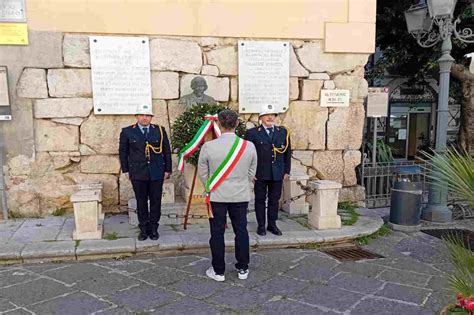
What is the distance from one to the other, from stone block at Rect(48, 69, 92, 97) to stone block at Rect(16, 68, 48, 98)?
0.29 ft

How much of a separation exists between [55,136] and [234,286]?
3.51 m

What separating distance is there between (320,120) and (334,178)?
99 cm

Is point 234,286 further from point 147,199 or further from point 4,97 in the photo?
point 4,97

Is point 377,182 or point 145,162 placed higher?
point 145,162

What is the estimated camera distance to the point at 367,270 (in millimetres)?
4027

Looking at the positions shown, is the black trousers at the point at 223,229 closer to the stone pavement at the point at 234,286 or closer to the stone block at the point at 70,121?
the stone pavement at the point at 234,286

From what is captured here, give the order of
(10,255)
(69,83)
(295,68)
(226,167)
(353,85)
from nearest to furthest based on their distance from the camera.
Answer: (226,167)
(10,255)
(69,83)
(295,68)
(353,85)

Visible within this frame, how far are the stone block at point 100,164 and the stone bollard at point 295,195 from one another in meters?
2.55

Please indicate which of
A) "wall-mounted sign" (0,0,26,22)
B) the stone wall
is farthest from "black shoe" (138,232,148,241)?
"wall-mounted sign" (0,0,26,22)

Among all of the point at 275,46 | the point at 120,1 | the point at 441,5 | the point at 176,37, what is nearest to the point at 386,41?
the point at 441,5

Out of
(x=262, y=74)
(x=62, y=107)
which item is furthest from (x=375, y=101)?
(x=62, y=107)

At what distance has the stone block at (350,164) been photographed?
6.56 meters

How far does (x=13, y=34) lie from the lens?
5246 millimetres

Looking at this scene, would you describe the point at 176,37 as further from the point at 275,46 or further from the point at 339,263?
the point at 339,263
